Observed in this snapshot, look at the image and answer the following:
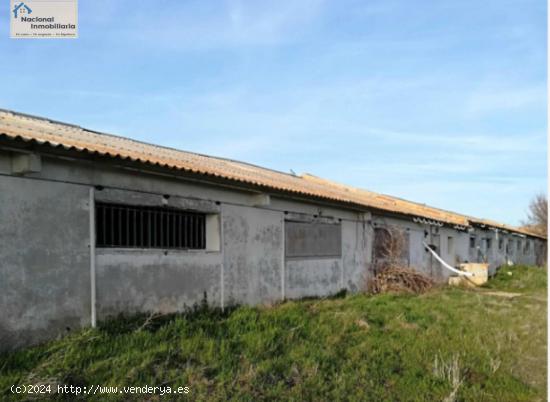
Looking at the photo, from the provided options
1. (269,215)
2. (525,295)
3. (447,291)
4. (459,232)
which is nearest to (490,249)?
(459,232)

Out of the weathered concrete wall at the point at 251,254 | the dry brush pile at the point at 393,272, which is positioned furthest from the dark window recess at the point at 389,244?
the weathered concrete wall at the point at 251,254

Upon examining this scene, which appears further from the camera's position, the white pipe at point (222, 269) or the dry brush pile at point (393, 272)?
the dry brush pile at point (393, 272)

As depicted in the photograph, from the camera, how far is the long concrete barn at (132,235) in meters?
6.22

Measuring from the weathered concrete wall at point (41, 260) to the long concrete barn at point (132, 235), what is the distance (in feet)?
0.04

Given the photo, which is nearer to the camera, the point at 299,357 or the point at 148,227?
the point at 299,357

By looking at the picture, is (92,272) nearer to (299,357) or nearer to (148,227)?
(148,227)

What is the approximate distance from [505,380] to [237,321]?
384 centimetres

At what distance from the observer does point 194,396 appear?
5.41 meters

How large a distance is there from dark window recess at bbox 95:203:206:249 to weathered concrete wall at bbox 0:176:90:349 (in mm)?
428

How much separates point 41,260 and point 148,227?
1861 millimetres

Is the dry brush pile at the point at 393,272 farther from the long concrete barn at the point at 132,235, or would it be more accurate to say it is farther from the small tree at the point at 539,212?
the small tree at the point at 539,212

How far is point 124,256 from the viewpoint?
748 cm

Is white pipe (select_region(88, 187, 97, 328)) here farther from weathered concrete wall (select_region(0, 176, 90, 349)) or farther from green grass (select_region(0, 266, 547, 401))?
green grass (select_region(0, 266, 547, 401))

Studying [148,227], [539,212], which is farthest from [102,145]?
[539,212]
